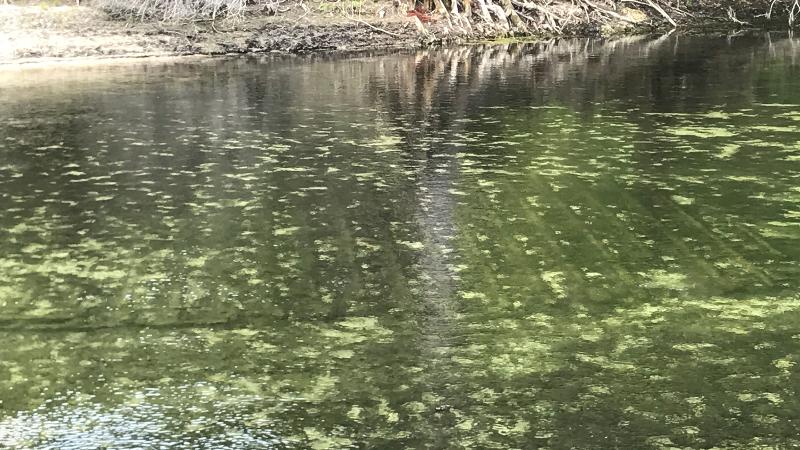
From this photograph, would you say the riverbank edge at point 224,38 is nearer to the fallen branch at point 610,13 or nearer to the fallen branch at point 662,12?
the fallen branch at point 610,13

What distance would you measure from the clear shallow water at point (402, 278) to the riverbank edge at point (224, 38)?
404 cm

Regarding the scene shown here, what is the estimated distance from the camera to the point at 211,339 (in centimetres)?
310

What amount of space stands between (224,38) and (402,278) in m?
9.31

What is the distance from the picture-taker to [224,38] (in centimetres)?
Result: 1224

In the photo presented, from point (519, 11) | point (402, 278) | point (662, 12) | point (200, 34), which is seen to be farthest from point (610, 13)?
point (402, 278)

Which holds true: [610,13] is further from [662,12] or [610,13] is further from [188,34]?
[188,34]

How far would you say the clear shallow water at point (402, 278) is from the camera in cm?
258

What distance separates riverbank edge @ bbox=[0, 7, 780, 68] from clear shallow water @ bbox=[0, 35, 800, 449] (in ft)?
13.3

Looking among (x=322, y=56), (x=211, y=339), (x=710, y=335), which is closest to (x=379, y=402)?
(x=211, y=339)

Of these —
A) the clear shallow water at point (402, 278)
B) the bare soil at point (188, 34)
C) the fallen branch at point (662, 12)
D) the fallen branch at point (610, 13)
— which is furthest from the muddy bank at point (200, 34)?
the clear shallow water at point (402, 278)

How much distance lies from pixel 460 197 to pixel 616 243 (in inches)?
40.9

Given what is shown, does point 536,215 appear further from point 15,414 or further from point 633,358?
point 15,414

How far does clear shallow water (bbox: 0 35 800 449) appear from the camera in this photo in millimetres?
2580

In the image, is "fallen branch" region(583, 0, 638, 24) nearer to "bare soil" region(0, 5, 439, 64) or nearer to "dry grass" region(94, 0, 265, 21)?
"bare soil" region(0, 5, 439, 64)
